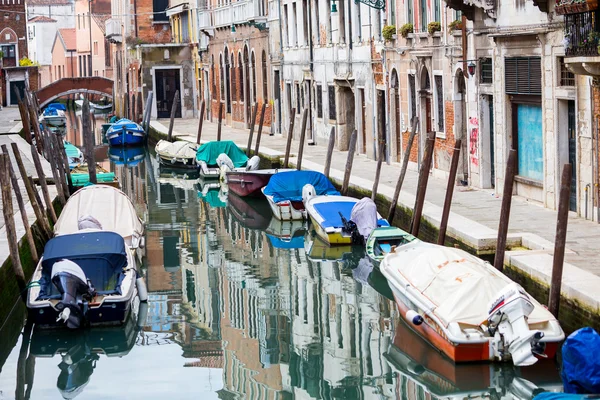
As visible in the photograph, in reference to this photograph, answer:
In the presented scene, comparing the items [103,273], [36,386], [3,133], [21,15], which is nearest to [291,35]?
[3,133]

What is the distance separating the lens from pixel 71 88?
5459 centimetres

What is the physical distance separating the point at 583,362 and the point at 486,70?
1067 centimetres

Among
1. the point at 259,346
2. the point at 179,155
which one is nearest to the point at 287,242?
the point at 259,346

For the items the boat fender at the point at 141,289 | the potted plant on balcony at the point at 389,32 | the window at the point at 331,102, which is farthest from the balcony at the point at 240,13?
the boat fender at the point at 141,289

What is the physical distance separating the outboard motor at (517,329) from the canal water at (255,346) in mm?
214

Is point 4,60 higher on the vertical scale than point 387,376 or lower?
higher

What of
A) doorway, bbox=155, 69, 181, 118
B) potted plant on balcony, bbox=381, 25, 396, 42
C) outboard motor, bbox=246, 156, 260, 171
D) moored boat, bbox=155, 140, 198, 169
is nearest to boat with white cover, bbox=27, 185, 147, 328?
potted plant on balcony, bbox=381, 25, 396, 42

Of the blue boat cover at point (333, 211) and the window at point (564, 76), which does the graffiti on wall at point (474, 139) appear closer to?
the blue boat cover at point (333, 211)

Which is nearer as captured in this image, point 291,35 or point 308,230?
point 308,230

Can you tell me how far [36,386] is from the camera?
11.1m

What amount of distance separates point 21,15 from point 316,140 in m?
38.8

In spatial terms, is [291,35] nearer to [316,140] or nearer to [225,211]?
[316,140]

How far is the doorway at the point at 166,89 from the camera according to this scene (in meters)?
47.0

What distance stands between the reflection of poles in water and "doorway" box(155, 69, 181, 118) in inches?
1353
